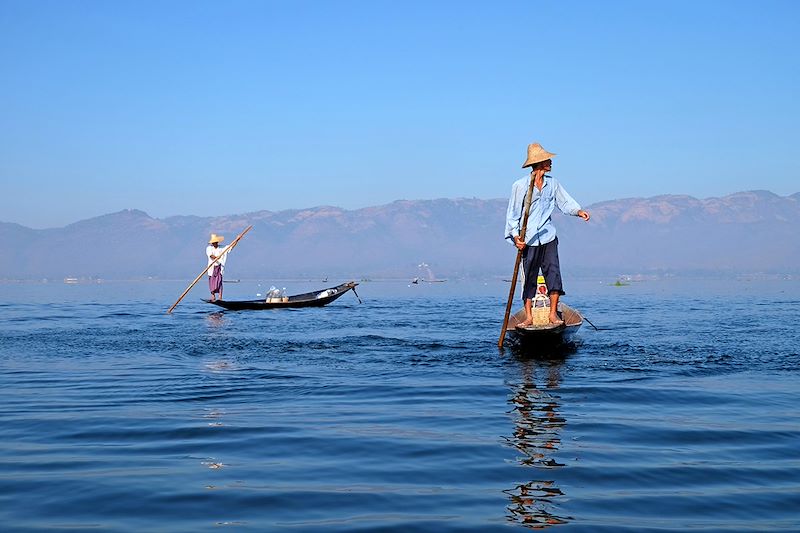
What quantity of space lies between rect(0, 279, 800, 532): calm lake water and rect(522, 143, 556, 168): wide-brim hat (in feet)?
9.92

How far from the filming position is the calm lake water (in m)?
4.68

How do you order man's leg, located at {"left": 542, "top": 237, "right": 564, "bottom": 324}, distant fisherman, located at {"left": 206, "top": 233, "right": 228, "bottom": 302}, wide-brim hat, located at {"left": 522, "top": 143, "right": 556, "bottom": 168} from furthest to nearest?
distant fisherman, located at {"left": 206, "top": 233, "right": 228, "bottom": 302}, man's leg, located at {"left": 542, "top": 237, "right": 564, "bottom": 324}, wide-brim hat, located at {"left": 522, "top": 143, "right": 556, "bottom": 168}

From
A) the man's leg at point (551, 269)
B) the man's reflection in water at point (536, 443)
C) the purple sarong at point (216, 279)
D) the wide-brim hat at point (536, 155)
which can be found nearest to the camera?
the man's reflection in water at point (536, 443)

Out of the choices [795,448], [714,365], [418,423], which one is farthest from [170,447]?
[714,365]

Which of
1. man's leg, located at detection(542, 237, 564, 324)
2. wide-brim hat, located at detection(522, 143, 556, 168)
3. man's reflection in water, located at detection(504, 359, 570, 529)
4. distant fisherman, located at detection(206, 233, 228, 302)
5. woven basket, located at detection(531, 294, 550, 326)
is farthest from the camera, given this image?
distant fisherman, located at detection(206, 233, 228, 302)

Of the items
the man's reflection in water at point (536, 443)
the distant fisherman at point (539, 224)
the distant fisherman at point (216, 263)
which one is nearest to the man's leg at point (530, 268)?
the distant fisherman at point (539, 224)

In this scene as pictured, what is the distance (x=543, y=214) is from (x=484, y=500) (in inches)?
344

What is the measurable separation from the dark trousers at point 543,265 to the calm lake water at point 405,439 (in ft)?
3.64

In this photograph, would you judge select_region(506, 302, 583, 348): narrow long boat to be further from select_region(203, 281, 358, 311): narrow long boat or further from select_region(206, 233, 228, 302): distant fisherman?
select_region(206, 233, 228, 302): distant fisherman

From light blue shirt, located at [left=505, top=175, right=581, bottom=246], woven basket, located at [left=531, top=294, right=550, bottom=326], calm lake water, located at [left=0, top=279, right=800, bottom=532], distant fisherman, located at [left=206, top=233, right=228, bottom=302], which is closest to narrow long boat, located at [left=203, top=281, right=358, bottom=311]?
distant fisherman, located at [left=206, top=233, right=228, bottom=302]

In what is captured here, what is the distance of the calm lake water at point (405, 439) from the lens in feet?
15.4

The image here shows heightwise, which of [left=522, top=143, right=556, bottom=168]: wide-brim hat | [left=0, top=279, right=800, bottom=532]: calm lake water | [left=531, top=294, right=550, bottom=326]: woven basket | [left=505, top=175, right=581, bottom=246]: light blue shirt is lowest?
[left=0, top=279, right=800, bottom=532]: calm lake water

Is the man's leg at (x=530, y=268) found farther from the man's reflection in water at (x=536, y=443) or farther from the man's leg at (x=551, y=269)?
the man's reflection in water at (x=536, y=443)

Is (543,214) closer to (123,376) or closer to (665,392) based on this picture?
(665,392)
